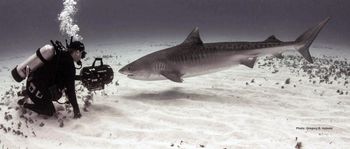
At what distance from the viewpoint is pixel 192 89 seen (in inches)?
422

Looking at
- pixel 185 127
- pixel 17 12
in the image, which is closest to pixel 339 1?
pixel 17 12

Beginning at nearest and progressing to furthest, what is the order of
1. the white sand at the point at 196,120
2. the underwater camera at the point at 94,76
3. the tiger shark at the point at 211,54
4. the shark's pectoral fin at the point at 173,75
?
the white sand at the point at 196,120, the underwater camera at the point at 94,76, the shark's pectoral fin at the point at 173,75, the tiger shark at the point at 211,54

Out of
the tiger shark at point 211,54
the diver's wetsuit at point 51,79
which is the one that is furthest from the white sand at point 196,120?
the tiger shark at point 211,54

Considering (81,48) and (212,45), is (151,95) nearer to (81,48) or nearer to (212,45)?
(212,45)

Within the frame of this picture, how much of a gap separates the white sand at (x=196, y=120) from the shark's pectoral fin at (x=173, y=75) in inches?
25.2

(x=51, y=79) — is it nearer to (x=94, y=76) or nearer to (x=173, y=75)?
(x=94, y=76)

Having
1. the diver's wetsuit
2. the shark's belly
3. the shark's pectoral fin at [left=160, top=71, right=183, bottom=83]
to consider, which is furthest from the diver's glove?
the shark's belly

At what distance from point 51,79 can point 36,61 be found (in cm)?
48

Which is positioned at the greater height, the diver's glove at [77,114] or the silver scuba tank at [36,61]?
the silver scuba tank at [36,61]

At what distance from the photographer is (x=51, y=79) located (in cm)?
690

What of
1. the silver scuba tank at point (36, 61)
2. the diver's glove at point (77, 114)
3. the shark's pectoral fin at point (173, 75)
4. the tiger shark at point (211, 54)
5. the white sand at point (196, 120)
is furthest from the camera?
the tiger shark at point (211, 54)

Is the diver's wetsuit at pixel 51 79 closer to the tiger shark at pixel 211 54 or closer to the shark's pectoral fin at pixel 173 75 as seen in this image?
the tiger shark at pixel 211 54

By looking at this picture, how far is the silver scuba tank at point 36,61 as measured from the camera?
6.69 m

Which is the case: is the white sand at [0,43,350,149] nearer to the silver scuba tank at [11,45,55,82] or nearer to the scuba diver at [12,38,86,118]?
the scuba diver at [12,38,86,118]
